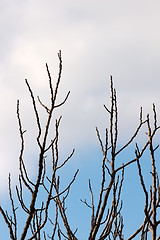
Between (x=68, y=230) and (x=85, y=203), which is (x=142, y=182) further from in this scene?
(x=85, y=203)

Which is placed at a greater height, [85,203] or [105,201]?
[85,203]

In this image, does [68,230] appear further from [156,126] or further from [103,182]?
[156,126]

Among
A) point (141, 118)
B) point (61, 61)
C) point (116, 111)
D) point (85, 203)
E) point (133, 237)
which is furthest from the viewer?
point (85, 203)

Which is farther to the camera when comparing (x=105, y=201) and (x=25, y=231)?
(x=105, y=201)

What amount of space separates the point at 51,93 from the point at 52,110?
129 millimetres

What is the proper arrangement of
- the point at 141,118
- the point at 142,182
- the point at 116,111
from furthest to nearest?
the point at 141,118
the point at 116,111
the point at 142,182

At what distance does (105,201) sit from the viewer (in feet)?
8.43

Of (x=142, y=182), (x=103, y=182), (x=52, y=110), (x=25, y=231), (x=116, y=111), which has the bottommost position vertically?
(x=25, y=231)

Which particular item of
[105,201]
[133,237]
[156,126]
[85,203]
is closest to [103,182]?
[105,201]

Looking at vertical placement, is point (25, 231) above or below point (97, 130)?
below

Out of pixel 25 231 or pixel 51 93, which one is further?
pixel 51 93

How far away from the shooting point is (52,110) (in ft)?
8.39

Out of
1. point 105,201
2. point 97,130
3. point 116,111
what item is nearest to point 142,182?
point 105,201

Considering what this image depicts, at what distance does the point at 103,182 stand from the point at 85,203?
5.85ft
